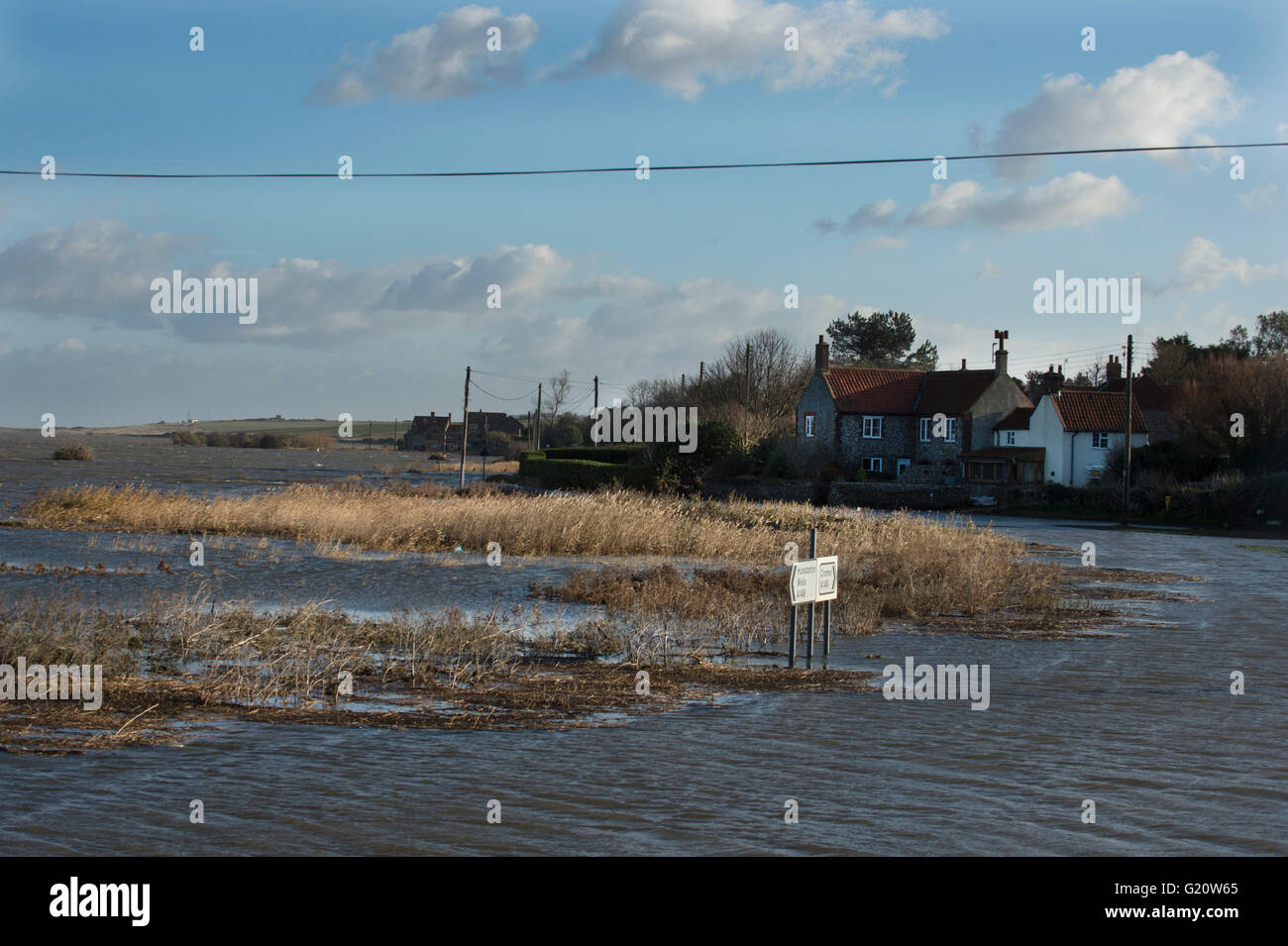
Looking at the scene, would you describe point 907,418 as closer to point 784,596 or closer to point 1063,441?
point 1063,441

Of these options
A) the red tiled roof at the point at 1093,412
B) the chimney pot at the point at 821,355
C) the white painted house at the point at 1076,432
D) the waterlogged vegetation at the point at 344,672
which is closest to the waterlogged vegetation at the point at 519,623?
the waterlogged vegetation at the point at 344,672

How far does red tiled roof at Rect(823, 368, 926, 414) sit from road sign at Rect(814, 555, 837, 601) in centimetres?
6137

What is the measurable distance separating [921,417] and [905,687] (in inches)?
2499

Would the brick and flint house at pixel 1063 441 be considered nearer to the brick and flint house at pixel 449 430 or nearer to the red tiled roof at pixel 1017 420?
the red tiled roof at pixel 1017 420

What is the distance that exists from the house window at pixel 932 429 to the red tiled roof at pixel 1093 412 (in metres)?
6.29

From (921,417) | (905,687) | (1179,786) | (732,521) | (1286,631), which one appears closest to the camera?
(1179,786)

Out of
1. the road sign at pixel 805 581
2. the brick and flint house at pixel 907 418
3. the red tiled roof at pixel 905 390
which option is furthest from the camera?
the red tiled roof at pixel 905 390

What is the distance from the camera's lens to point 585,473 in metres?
65.1

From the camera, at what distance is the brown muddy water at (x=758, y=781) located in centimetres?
773
